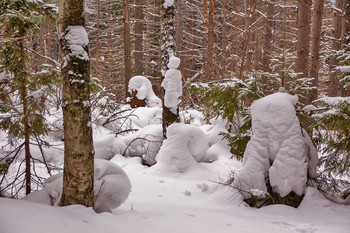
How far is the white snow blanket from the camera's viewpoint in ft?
15.1

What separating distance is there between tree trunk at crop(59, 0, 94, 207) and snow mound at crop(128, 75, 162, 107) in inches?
376

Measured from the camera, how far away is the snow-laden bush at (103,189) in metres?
3.73

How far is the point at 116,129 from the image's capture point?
359 inches

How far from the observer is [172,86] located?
25.4 feet

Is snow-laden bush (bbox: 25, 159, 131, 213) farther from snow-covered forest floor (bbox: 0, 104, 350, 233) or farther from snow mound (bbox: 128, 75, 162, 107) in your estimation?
snow mound (bbox: 128, 75, 162, 107)

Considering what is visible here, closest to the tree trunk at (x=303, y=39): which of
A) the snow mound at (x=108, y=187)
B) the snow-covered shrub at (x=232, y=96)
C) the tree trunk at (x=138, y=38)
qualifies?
the snow-covered shrub at (x=232, y=96)

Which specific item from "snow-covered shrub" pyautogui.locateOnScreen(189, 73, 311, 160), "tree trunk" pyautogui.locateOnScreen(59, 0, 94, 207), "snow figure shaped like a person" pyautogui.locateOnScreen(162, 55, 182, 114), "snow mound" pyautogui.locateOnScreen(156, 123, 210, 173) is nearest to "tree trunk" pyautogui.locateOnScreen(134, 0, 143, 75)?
"snow figure shaped like a person" pyautogui.locateOnScreen(162, 55, 182, 114)

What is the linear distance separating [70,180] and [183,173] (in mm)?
3695

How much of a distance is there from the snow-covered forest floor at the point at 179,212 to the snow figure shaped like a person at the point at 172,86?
114 cm

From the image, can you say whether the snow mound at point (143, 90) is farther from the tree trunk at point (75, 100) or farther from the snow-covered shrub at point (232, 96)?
the tree trunk at point (75, 100)

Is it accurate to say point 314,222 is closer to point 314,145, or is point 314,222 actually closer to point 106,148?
point 314,145

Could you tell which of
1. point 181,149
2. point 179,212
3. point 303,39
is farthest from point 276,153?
point 303,39

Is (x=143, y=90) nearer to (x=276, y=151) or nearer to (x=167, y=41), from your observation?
(x=167, y=41)

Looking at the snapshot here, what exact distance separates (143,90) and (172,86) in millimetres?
5421
